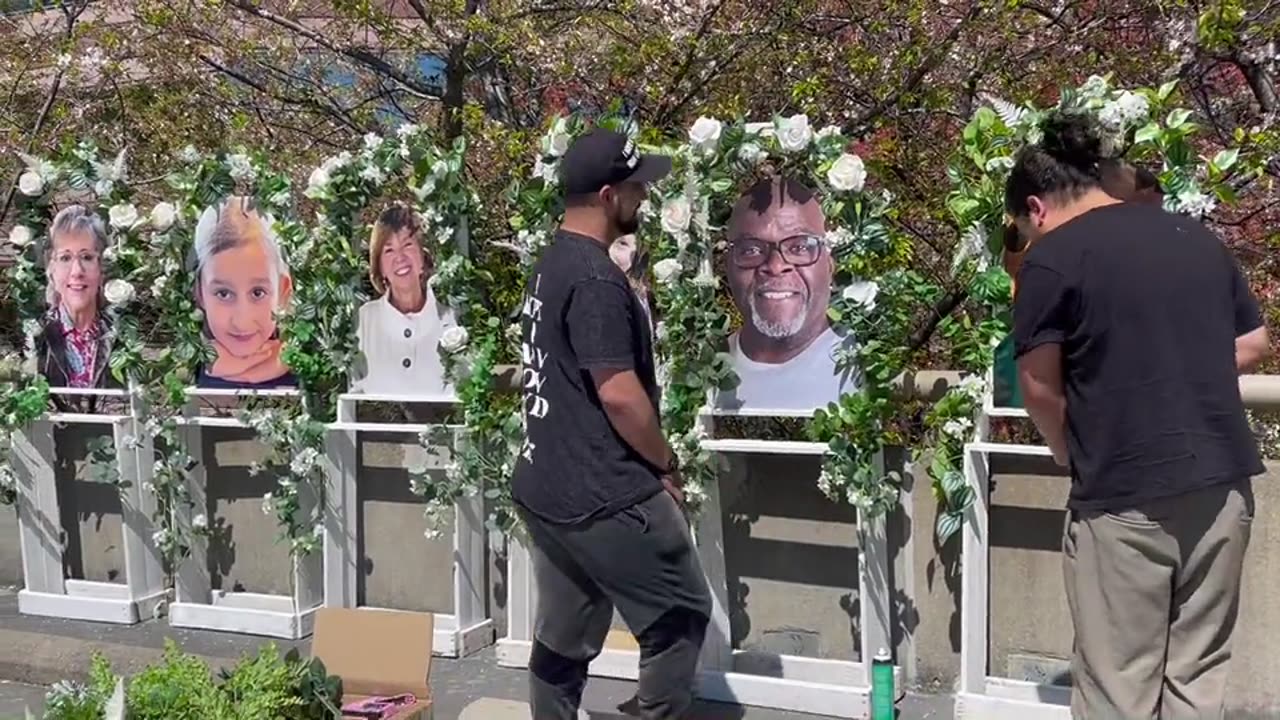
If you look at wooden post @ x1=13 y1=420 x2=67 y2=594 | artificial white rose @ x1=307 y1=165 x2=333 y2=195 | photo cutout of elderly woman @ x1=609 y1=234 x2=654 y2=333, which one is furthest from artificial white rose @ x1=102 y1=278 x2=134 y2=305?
photo cutout of elderly woman @ x1=609 y1=234 x2=654 y2=333

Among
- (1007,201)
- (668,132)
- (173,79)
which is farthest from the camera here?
(173,79)

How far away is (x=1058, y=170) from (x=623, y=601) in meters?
1.60

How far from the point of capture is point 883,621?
4422mm

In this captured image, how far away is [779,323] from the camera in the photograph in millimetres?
4402

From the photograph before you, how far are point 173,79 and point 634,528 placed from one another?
5.28m

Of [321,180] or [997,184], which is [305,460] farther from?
[997,184]

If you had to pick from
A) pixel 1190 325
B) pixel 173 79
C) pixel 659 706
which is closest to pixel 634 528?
pixel 659 706

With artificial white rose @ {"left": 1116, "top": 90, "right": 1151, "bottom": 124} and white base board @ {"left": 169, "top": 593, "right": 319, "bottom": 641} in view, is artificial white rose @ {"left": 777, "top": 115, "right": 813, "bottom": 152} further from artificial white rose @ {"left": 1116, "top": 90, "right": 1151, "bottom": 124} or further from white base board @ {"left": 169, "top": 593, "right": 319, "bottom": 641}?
white base board @ {"left": 169, "top": 593, "right": 319, "bottom": 641}

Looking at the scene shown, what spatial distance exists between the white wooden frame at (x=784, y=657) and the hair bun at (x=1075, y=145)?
140 centimetres

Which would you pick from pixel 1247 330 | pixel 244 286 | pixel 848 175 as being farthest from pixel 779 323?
pixel 244 286

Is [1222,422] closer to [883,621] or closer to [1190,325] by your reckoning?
[1190,325]

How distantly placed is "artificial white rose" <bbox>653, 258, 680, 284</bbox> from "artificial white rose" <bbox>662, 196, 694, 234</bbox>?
0.38 feet

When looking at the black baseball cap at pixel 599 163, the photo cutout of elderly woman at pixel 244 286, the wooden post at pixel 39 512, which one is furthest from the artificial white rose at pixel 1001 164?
the wooden post at pixel 39 512

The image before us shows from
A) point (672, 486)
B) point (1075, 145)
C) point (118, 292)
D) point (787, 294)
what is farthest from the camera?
point (118, 292)
